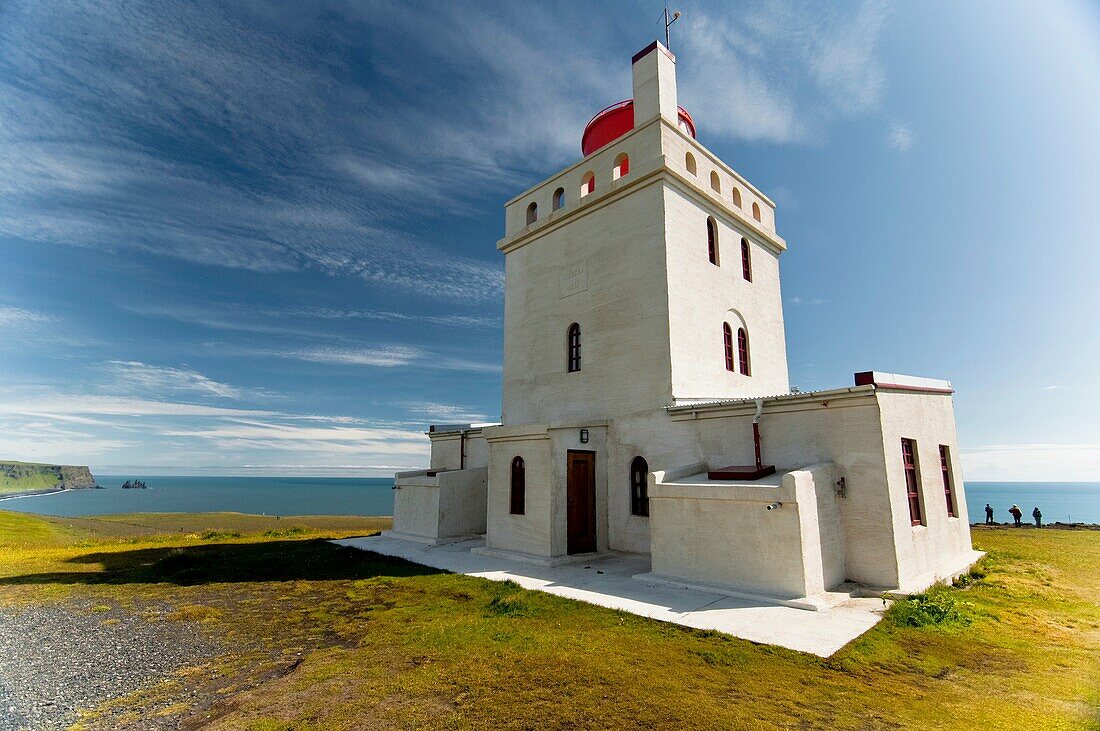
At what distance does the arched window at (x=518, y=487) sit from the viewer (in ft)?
42.5

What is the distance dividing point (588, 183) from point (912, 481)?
12.5m

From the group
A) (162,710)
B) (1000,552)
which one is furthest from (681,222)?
(162,710)

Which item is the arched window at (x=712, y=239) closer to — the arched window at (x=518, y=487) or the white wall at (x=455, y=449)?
the arched window at (x=518, y=487)

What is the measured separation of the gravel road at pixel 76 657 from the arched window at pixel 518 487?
719 cm

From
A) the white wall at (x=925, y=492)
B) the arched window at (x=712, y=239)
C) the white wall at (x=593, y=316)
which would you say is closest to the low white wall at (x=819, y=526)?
the white wall at (x=925, y=492)

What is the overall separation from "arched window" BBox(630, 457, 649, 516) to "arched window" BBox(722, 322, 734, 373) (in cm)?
430

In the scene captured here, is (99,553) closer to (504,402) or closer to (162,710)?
(504,402)

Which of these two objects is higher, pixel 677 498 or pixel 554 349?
pixel 554 349

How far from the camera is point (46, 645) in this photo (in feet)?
21.0

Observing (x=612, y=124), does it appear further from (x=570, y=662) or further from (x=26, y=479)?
(x=26, y=479)

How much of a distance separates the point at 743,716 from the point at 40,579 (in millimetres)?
14100

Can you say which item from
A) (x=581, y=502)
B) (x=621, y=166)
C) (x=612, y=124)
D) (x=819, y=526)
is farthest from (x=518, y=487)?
(x=612, y=124)

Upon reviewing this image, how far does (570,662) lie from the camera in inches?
224

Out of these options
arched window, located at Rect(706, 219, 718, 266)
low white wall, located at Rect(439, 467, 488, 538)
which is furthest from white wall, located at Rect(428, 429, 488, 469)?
arched window, located at Rect(706, 219, 718, 266)
